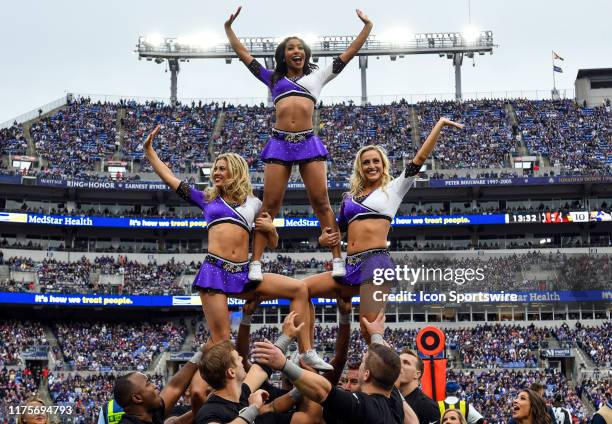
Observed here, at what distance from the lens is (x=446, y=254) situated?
5291cm

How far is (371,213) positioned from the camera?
31.5 feet

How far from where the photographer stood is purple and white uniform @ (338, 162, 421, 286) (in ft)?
31.0

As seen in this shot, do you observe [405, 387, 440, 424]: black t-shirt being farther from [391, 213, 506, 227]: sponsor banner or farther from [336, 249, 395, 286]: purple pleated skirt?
[391, 213, 506, 227]: sponsor banner

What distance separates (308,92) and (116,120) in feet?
191

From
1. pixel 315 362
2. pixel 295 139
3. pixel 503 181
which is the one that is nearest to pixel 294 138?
pixel 295 139

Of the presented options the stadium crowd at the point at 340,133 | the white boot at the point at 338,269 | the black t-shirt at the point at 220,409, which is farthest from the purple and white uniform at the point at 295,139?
the stadium crowd at the point at 340,133

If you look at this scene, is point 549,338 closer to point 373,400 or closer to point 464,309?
point 464,309

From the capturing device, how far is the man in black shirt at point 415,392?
7.78m

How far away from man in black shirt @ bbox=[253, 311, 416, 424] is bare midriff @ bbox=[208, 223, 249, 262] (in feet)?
10.9

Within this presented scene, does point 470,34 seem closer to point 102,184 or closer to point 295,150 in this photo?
point 102,184

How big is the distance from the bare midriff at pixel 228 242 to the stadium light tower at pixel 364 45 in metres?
60.0

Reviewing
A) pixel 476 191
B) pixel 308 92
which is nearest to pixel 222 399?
pixel 308 92

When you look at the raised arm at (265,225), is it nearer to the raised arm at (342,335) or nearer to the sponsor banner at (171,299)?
the raised arm at (342,335)

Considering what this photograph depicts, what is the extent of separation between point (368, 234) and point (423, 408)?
2411 mm
